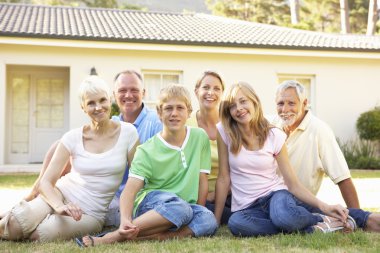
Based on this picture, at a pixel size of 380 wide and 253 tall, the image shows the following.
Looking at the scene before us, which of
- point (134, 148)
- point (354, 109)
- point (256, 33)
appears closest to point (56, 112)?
point (256, 33)

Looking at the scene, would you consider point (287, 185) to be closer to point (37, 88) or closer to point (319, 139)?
point (319, 139)

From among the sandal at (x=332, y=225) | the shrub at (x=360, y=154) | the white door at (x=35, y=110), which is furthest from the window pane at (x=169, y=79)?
the sandal at (x=332, y=225)


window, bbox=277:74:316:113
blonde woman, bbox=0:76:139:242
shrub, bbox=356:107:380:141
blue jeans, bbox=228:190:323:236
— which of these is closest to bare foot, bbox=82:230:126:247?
blonde woman, bbox=0:76:139:242

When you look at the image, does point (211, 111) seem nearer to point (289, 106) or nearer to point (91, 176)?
point (289, 106)

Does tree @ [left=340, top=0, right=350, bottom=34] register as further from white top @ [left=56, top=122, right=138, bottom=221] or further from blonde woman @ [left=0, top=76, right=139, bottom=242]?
white top @ [left=56, top=122, right=138, bottom=221]

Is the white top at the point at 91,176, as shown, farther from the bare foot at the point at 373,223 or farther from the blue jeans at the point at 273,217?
the bare foot at the point at 373,223

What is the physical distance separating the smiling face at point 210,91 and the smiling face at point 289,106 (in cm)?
63

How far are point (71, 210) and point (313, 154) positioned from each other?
2089mm

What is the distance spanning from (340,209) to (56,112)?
11.2 meters

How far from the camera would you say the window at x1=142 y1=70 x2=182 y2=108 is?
1345cm

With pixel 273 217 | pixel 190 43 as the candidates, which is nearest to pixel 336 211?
pixel 273 217

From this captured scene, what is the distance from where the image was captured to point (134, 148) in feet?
14.7

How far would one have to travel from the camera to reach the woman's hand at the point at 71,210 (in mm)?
3885

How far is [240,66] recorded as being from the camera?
1380 cm
